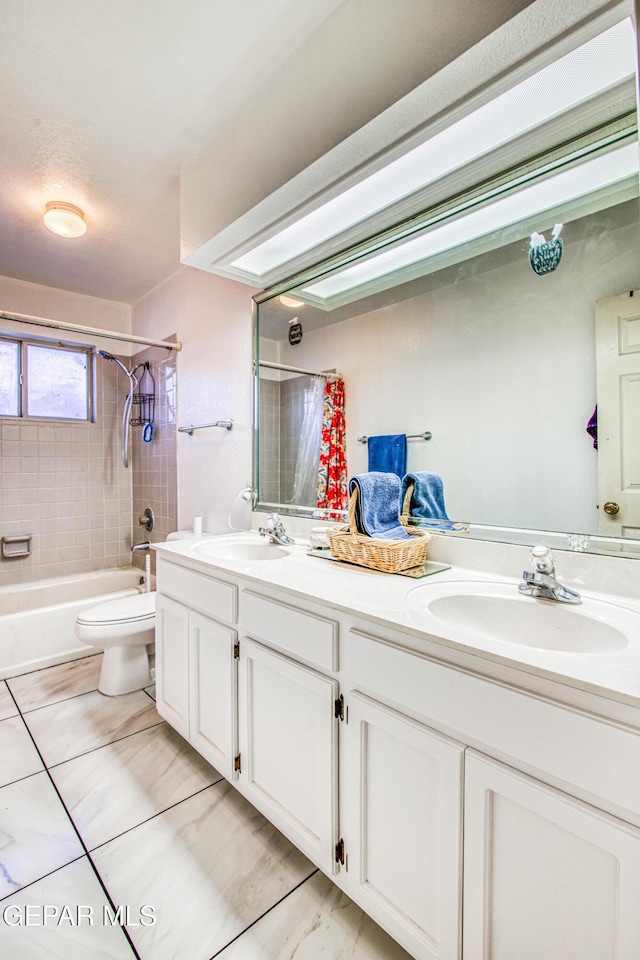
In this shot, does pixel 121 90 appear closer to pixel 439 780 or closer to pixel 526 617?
pixel 526 617

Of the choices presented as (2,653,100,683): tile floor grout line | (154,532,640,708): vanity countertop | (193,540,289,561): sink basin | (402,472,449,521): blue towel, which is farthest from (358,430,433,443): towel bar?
(2,653,100,683): tile floor grout line

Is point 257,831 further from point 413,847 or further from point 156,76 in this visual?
point 156,76

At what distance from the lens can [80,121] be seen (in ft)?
5.12

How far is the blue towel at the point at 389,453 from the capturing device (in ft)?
4.95

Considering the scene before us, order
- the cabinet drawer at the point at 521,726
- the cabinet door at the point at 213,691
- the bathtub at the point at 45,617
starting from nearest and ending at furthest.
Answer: the cabinet drawer at the point at 521,726 < the cabinet door at the point at 213,691 < the bathtub at the point at 45,617

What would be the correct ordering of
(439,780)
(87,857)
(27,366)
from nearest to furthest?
(439,780)
(87,857)
(27,366)

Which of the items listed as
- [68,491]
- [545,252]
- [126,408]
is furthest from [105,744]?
[545,252]

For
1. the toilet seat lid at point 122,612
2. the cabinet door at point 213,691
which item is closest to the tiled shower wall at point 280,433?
the cabinet door at point 213,691

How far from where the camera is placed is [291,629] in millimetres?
1148

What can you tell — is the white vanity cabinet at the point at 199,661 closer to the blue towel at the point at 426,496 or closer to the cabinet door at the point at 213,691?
the cabinet door at the point at 213,691

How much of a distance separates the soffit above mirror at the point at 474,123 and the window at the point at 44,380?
2.19m

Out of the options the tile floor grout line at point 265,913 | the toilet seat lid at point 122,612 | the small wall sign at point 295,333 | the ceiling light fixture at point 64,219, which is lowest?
the tile floor grout line at point 265,913

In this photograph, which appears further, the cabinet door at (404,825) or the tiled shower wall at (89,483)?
the tiled shower wall at (89,483)

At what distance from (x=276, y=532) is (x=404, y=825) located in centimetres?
112
